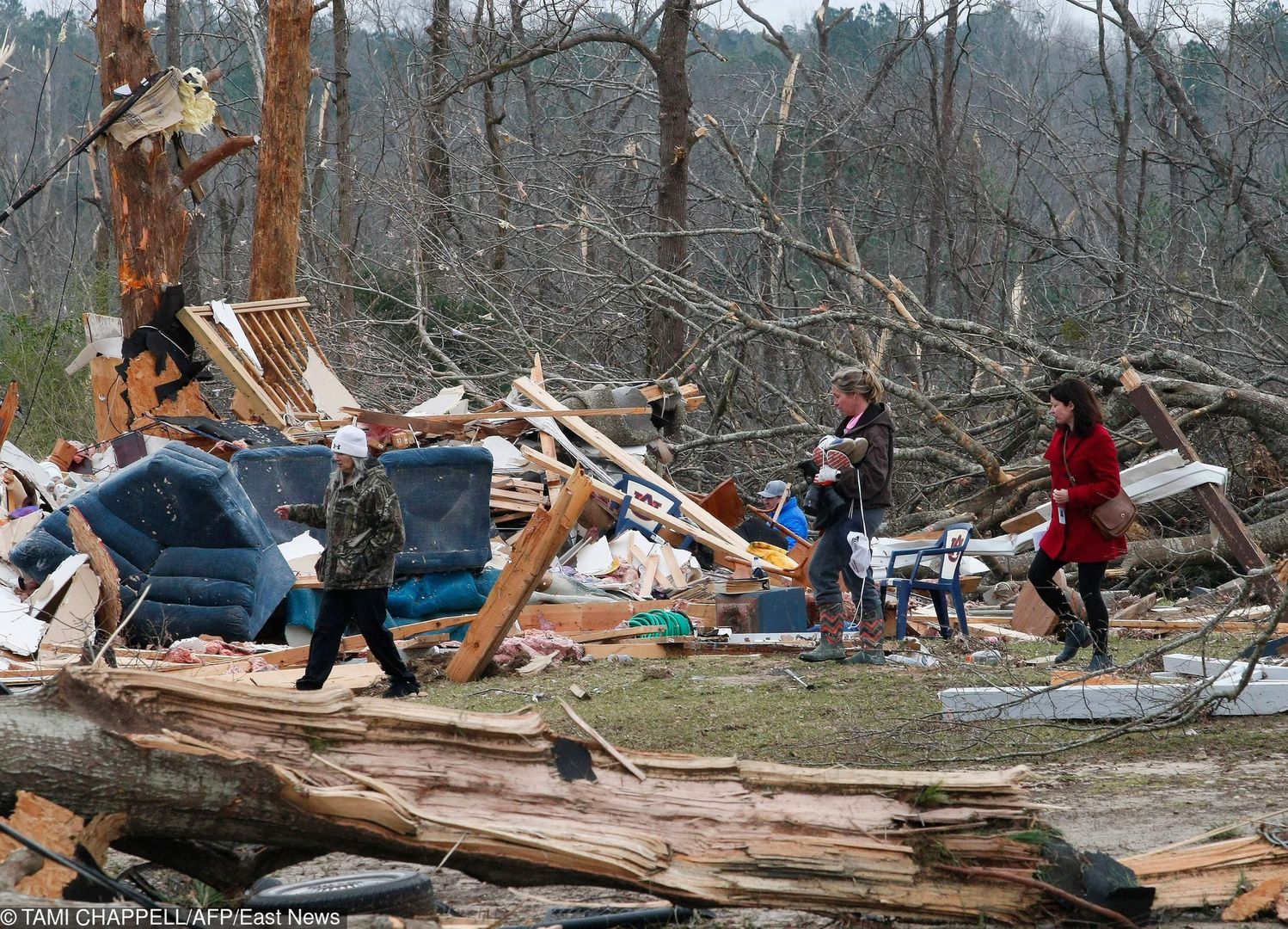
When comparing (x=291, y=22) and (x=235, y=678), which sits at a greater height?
(x=291, y=22)

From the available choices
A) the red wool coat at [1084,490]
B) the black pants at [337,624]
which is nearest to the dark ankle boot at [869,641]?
the red wool coat at [1084,490]

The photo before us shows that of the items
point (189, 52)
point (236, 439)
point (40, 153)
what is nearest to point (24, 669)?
point (236, 439)

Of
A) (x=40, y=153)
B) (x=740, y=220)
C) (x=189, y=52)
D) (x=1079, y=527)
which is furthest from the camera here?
(x=40, y=153)

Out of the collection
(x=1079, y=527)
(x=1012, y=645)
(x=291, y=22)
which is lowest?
(x=1012, y=645)

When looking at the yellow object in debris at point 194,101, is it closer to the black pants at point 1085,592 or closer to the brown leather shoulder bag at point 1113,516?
the black pants at point 1085,592

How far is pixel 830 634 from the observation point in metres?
8.27

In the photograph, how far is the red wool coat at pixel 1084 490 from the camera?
7234 millimetres

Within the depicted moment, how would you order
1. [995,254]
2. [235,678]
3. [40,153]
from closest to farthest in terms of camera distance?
[235,678] → [995,254] → [40,153]

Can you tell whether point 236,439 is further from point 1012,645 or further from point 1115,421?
point 1115,421

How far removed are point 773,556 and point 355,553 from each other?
4989mm

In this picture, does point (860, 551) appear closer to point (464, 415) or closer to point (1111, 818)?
point (1111, 818)

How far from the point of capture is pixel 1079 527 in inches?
289

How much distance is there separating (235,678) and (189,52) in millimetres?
33077

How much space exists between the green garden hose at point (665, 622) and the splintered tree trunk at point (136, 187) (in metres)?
7.09
